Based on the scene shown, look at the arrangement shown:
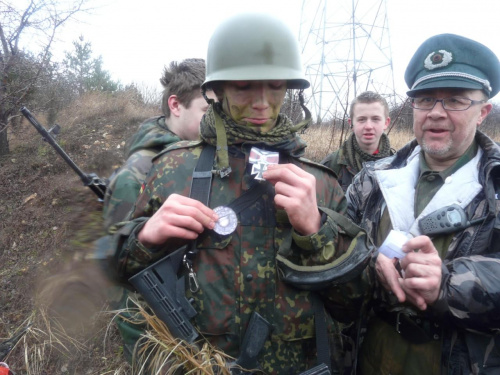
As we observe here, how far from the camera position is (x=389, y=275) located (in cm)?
179

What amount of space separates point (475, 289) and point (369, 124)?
352 centimetres

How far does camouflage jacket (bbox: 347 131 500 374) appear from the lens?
Answer: 1.74m

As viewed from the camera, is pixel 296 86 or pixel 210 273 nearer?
pixel 210 273

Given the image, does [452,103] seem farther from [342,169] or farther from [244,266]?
[342,169]

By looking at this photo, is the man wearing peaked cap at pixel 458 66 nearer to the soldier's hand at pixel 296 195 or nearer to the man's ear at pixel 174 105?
the soldier's hand at pixel 296 195

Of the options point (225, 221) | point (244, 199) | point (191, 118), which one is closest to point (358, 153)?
point (191, 118)

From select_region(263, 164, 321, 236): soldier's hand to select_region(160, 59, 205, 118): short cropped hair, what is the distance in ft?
5.90

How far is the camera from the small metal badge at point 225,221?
169cm

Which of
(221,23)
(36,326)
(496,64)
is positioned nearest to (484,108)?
(496,64)

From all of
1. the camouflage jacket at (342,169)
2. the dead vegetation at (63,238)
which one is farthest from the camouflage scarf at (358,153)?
the dead vegetation at (63,238)

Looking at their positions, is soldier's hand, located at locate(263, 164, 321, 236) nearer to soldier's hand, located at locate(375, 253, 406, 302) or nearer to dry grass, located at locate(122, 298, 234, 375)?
soldier's hand, located at locate(375, 253, 406, 302)

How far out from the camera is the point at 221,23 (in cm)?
195

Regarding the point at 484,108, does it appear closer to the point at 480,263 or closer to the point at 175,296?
the point at 480,263

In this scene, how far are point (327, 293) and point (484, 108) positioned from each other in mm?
1541
